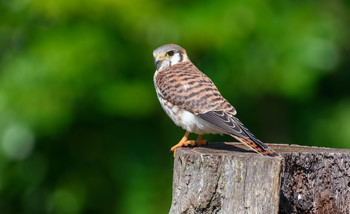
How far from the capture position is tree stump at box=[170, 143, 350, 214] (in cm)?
332

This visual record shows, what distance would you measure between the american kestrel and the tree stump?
0.59ft

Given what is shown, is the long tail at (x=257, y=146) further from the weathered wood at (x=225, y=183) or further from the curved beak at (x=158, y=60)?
the curved beak at (x=158, y=60)

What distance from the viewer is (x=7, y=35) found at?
6645 millimetres

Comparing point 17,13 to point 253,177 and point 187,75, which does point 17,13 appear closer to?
point 187,75

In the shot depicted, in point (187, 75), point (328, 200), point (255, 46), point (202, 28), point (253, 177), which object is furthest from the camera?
point (255, 46)

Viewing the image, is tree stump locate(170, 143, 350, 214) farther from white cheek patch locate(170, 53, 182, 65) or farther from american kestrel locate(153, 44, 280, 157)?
white cheek patch locate(170, 53, 182, 65)

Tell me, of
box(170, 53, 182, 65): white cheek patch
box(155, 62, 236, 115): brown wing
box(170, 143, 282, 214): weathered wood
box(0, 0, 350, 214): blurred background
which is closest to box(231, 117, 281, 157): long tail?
box(170, 143, 282, 214): weathered wood

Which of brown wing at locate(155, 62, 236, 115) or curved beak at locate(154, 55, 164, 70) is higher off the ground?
curved beak at locate(154, 55, 164, 70)

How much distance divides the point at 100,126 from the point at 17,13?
162 centimetres

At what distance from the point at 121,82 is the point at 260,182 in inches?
127

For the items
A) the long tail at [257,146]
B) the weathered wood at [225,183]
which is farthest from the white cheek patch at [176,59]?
the weathered wood at [225,183]

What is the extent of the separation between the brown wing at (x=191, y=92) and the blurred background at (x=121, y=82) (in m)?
1.33

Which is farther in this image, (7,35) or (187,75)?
(7,35)

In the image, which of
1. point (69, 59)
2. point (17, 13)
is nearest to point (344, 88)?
point (69, 59)
